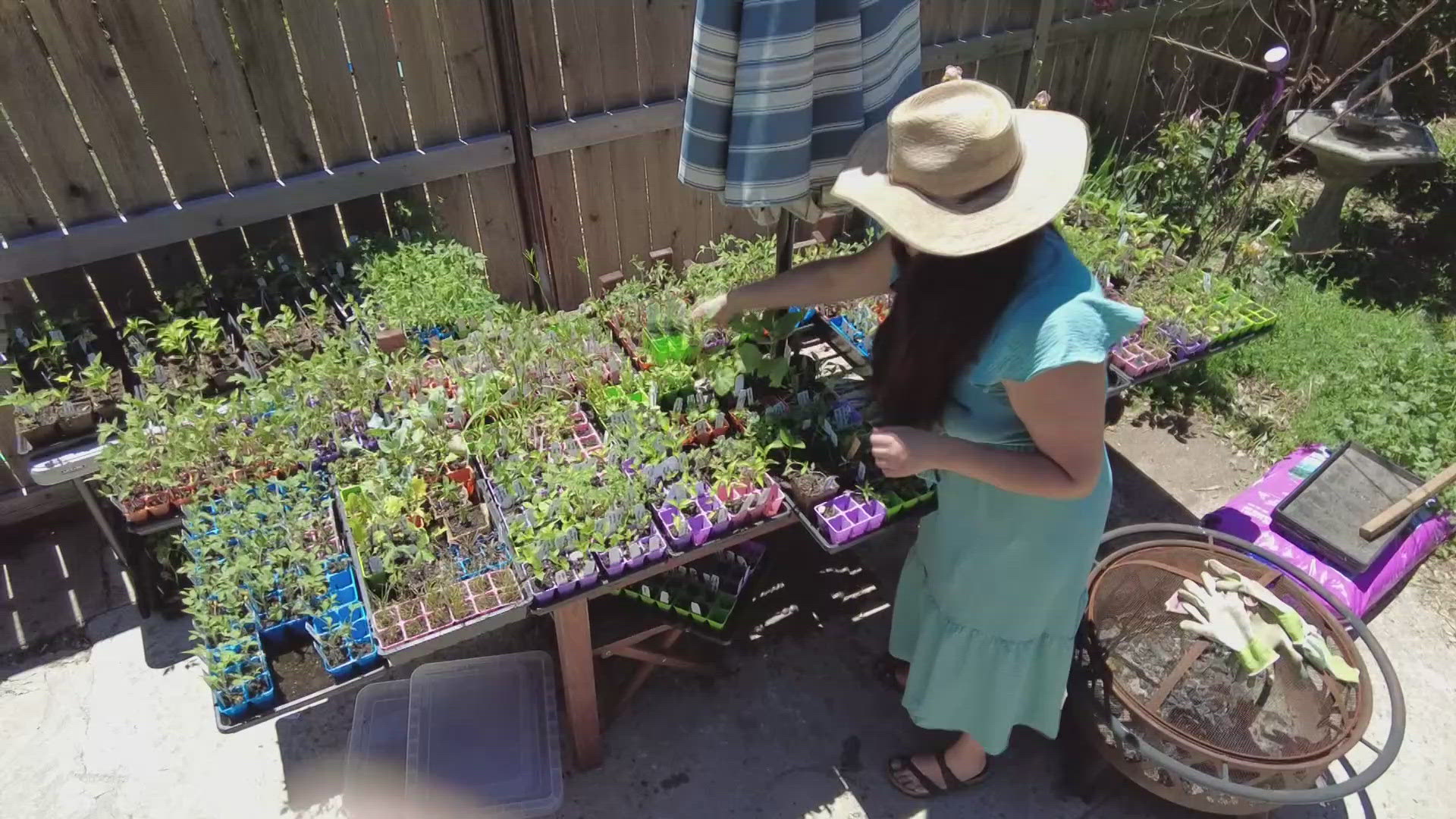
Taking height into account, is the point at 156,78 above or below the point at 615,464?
above

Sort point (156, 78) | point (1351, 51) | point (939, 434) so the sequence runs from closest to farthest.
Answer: point (939, 434) → point (156, 78) → point (1351, 51)

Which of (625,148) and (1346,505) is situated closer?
(1346,505)

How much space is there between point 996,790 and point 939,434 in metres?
1.37

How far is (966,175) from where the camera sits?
160 cm

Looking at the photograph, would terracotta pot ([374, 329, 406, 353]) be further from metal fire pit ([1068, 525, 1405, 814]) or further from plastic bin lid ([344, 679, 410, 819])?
metal fire pit ([1068, 525, 1405, 814])

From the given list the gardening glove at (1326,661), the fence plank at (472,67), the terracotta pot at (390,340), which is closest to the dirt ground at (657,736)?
the gardening glove at (1326,661)

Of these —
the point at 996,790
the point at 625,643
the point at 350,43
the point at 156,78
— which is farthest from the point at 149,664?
the point at 996,790

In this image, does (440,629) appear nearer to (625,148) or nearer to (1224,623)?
(1224,623)

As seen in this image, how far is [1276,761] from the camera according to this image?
2.18 meters

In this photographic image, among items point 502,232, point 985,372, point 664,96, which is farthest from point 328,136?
point 985,372

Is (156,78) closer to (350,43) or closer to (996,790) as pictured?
(350,43)

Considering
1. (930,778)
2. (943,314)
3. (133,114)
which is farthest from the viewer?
(133,114)

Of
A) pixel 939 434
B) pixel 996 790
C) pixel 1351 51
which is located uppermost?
pixel 939 434

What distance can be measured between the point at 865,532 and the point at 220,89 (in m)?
2.66
